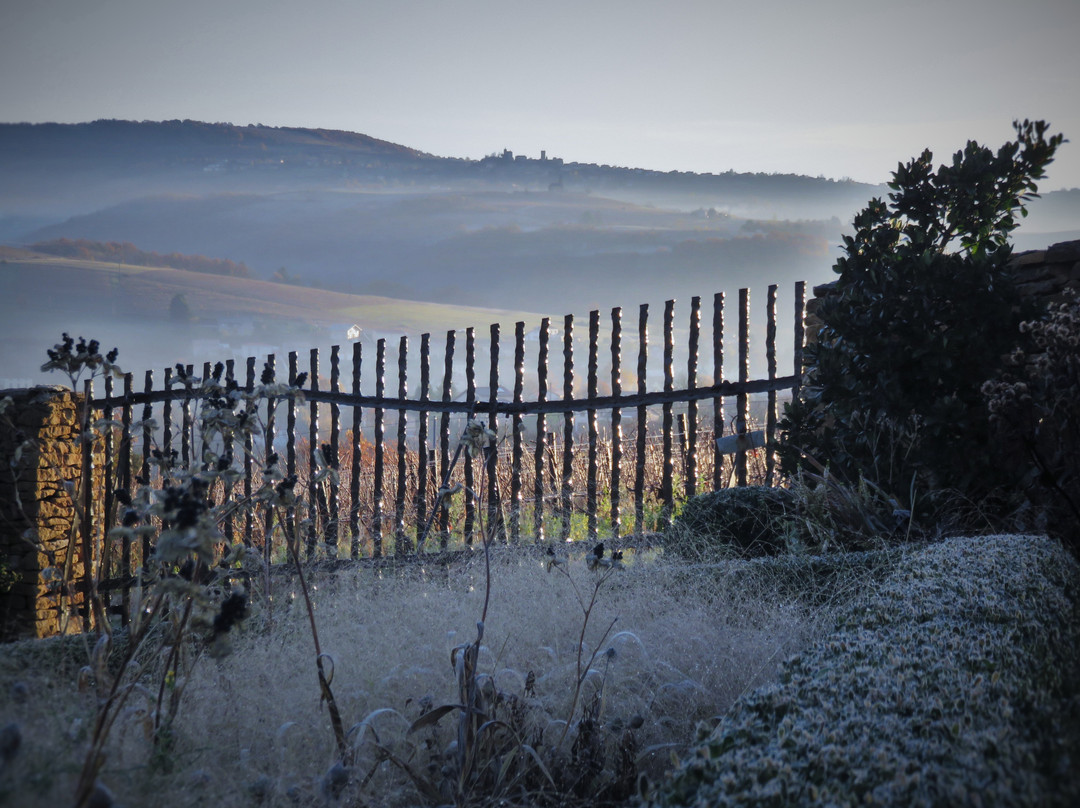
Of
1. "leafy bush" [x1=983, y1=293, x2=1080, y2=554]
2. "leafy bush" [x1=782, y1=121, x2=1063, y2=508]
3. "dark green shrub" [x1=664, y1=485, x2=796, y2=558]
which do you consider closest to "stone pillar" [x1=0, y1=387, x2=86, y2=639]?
"dark green shrub" [x1=664, y1=485, x2=796, y2=558]

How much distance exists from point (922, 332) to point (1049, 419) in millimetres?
692

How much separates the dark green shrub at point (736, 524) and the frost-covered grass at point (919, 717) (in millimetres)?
2122

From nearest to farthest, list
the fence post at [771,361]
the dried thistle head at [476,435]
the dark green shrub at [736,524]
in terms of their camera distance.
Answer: the dried thistle head at [476,435] → the dark green shrub at [736,524] → the fence post at [771,361]

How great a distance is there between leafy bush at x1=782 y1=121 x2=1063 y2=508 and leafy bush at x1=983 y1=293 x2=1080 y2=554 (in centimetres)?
16

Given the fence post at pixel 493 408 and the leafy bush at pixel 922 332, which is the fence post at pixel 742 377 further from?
the fence post at pixel 493 408

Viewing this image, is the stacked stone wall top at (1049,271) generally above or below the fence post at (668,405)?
above

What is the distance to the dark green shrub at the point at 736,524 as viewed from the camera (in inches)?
168

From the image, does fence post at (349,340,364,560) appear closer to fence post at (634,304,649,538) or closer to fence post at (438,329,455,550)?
fence post at (438,329,455,550)

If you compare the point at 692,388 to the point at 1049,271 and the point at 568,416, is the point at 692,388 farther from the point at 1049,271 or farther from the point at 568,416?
the point at 1049,271

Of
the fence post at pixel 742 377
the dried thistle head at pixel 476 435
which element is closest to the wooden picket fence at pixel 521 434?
the fence post at pixel 742 377

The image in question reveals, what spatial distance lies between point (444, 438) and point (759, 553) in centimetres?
273

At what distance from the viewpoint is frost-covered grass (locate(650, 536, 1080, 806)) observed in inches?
43.9

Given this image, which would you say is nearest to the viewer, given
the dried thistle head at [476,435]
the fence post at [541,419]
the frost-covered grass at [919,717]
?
the frost-covered grass at [919,717]

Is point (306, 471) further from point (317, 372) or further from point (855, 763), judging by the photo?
point (855, 763)
